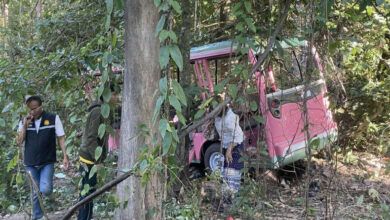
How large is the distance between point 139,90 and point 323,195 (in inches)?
88.2

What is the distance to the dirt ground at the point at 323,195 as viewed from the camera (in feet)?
11.6

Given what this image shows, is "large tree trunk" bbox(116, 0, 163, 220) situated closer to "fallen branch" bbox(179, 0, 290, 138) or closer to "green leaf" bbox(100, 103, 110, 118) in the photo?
"green leaf" bbox(100, 103, 110, 118)

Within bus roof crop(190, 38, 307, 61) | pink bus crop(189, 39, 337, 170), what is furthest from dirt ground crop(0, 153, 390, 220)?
bus roof crop(190, 38, 307, 61)

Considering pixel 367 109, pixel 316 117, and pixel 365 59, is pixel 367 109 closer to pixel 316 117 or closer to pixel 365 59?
→ pixel 365 59

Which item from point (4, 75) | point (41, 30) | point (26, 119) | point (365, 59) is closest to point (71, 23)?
point (41, 30)

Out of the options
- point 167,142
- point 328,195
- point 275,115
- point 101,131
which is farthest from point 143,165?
point 275,115

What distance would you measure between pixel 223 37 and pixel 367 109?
12.1 feet

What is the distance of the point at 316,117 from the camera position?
6.08m

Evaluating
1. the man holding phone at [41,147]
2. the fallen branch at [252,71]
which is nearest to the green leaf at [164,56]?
the fallen branch at [252,71]

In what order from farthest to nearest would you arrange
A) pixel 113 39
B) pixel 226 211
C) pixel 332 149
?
pixel 226 211, pixel 332 149, pixel 113 39

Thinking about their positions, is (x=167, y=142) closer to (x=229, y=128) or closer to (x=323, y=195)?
(x=323, y=195)

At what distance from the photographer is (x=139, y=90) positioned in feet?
8.44

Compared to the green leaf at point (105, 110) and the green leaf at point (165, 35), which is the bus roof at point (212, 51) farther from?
the green leaf at point (165, 35)

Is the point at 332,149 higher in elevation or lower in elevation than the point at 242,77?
lower
